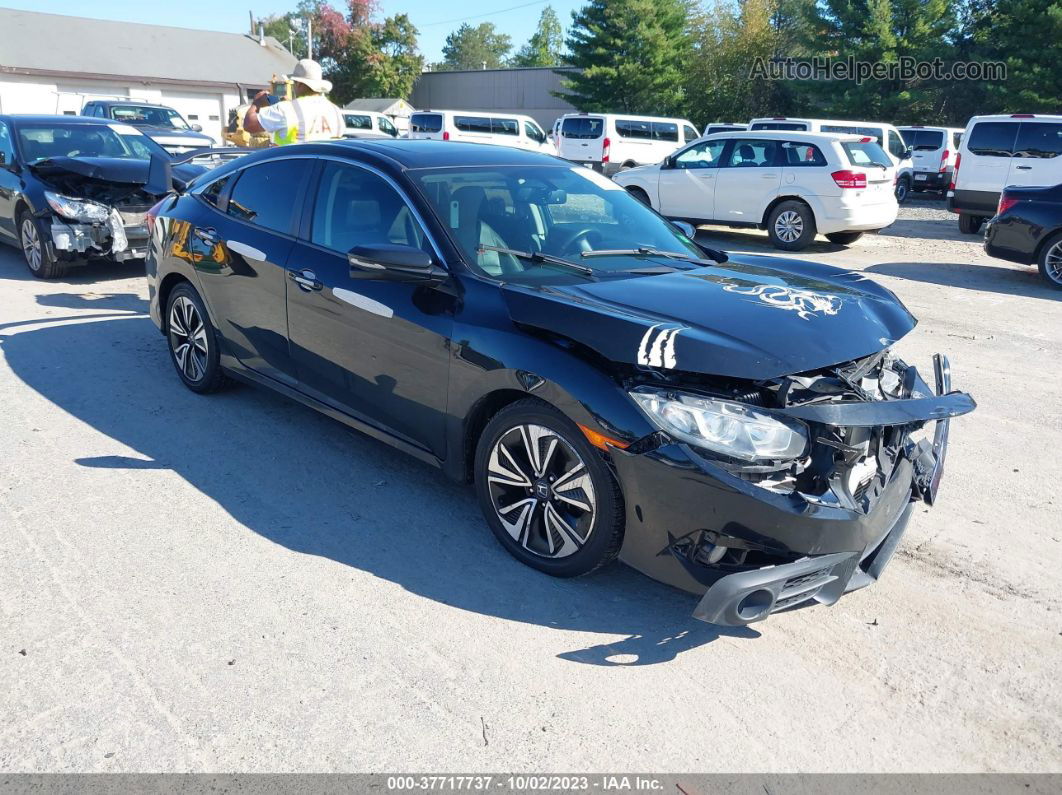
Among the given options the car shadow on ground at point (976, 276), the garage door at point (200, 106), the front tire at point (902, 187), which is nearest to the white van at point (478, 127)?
the front tire at point (902, 187)

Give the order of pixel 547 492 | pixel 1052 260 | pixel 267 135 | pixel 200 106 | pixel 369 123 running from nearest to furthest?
pixel 547 492, pixel 267 135, pixel 1052 260, pixel 369 123, pixel 200 106

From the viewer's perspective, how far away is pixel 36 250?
9.59 metres

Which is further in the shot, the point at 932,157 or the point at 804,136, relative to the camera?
the point at 932,157

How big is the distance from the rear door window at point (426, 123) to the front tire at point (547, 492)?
80.1ft

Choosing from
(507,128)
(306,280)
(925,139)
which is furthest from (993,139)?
(306,280)

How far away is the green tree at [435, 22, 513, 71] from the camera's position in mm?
128375

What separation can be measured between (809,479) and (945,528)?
149cm

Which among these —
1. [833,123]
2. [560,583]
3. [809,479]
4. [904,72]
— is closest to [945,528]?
[809,479]

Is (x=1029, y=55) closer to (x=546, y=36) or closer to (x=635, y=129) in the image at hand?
(x=635, y=129)

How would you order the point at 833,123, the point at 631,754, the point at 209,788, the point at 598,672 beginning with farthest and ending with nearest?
the point at 833,123
the point at 598,672
the point at 631,754
the point at 209,788

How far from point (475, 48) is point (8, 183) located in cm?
12830

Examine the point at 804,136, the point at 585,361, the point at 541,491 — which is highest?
the point at 804,136

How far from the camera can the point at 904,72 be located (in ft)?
111

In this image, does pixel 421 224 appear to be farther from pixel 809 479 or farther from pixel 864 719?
pixel 864 719
